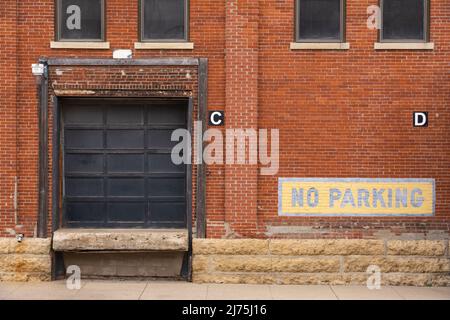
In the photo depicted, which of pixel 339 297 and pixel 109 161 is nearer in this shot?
pixel 339 297

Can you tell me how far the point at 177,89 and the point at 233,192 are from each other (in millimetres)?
2187

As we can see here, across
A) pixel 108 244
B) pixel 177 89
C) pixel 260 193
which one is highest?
pixel 177 89

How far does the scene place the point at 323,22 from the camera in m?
11.3

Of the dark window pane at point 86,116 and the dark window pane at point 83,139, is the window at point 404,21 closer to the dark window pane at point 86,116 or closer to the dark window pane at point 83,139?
the dark window pane at point 86,116

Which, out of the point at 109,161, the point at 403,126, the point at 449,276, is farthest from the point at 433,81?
the point at 109,161

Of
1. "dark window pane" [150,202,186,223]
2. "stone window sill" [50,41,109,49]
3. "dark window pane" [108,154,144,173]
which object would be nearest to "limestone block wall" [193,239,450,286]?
"dark window pane" [150,202,186,223]

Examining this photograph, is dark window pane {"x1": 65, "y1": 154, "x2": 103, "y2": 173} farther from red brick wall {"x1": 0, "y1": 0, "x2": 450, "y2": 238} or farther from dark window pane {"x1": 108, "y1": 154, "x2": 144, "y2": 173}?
red brick wall {"x1": 0, "y1": 0, "x2": 450, "y2": 238}

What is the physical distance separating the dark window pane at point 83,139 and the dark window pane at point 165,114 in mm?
1046

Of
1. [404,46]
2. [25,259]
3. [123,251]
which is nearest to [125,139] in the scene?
[123,251]

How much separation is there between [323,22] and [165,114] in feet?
11.4

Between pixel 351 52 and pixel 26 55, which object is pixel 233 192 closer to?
pixel 351 52

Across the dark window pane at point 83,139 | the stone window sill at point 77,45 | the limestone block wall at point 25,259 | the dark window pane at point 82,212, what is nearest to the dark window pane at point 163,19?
the stone window sill at point 77,45

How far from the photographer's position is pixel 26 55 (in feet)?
36.7

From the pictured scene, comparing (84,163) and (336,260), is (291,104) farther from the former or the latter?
(84,163)
